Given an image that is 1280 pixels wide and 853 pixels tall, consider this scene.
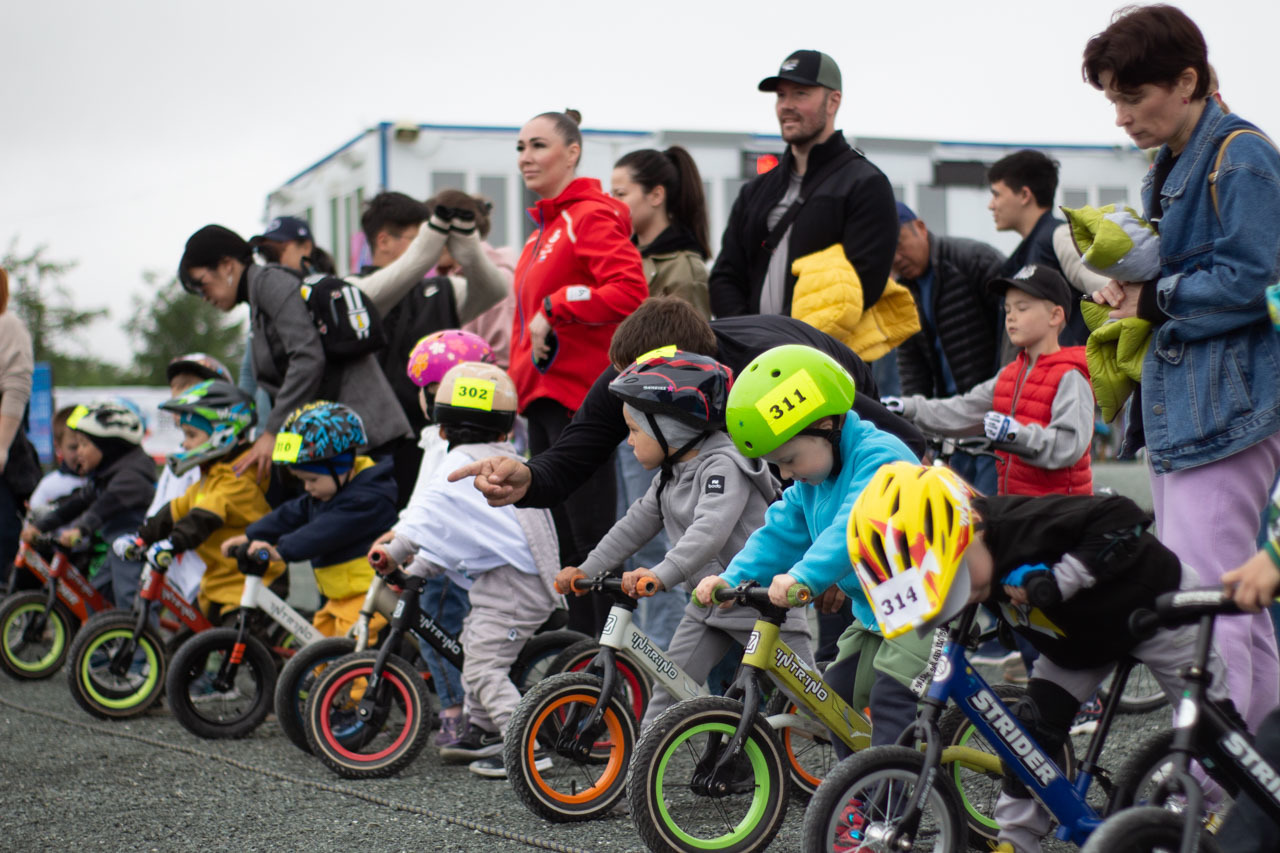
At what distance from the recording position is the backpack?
6.47 meters

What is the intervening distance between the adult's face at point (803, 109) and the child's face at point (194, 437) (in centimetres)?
345

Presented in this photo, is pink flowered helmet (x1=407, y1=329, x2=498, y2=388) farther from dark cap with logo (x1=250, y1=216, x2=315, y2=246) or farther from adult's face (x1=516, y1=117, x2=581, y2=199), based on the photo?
dark cap with logo (x1=250, y1=216, x2=315, y2=246)

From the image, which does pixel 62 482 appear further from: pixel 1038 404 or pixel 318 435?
pixel 1038 404

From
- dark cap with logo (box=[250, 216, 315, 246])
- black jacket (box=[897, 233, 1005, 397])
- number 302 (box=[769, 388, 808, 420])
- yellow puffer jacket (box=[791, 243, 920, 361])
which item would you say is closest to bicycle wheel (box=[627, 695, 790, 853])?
number 302 (box=[769, 388, 808, 420])

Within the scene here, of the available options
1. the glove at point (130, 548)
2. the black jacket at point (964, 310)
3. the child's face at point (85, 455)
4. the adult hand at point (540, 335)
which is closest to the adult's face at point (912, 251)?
the black jacket at point (964, 310)

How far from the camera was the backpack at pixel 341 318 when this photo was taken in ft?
21.2

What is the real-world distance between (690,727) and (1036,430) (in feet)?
7.34

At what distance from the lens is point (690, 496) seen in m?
4.45

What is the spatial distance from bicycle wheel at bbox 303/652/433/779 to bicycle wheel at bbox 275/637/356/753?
17cm

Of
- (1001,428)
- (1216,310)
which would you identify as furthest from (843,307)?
(1216,310)

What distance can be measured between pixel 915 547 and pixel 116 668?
4.76m

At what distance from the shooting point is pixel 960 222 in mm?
15586

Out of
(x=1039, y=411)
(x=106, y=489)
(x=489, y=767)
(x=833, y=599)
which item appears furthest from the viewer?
(x=106, y=489)

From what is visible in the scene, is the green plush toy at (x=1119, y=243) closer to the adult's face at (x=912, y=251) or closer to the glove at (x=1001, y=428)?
the glove at (x=1001, y=428)
